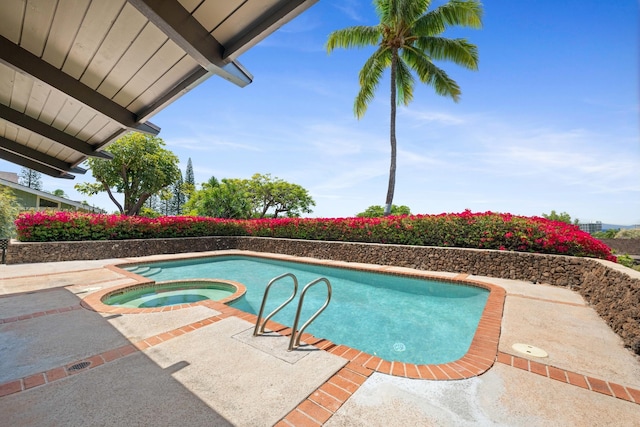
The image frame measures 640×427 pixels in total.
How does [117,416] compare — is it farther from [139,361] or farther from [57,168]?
[57,168]

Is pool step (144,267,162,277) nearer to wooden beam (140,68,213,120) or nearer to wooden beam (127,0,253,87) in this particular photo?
wooden beam (140,68,213,120)

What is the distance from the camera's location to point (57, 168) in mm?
8023

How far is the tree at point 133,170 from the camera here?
22203 millimetres

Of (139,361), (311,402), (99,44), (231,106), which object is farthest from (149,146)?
(311,402)

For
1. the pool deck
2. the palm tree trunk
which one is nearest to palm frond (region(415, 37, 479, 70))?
the palm tree trunk

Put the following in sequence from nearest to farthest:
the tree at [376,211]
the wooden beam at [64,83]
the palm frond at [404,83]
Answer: the wooden beam at [64,83], the palm frond at [404,83], the tree at [376,211]

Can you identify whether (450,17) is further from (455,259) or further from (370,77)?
(455,259)

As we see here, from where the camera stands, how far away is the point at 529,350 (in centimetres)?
364

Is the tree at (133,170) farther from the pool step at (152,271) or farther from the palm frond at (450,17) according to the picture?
the palm frond at (450,17)

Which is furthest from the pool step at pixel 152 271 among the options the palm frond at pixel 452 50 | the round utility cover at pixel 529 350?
the palm frond at pixel 452 50

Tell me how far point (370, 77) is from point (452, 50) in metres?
4.15

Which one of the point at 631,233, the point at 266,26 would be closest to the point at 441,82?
the point at 266,26

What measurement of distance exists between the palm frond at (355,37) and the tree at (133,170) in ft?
59.3

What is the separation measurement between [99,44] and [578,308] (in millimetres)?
9212
